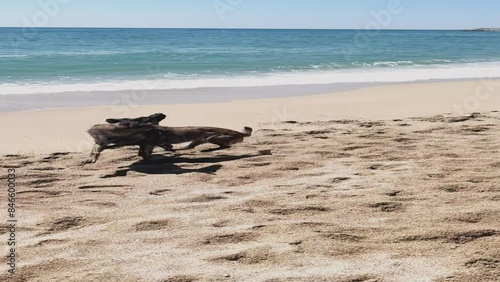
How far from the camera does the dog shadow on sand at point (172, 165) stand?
5.30 meters

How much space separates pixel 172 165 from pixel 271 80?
36.0 feet

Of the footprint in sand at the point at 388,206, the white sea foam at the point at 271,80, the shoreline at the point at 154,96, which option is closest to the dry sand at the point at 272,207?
the footprint in sand at the point at 388,206

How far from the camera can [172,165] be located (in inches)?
220

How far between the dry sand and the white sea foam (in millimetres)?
6457

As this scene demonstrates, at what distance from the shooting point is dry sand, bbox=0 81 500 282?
2971mm

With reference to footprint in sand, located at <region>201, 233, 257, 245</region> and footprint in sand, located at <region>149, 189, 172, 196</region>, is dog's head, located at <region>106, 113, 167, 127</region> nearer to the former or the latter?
footprint in sand, located at <region>149, 189, 172, 196</region>

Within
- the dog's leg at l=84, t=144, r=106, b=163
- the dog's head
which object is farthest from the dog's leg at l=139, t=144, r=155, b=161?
the dog's leg at l=84, t=144, r=106, b=163

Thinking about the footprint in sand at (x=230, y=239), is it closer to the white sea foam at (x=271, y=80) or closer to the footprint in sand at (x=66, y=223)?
the footprint in sand at (x=66, y=223)

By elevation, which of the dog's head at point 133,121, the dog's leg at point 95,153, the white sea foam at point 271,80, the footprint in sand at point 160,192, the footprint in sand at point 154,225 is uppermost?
the white sea foam at point 271,80

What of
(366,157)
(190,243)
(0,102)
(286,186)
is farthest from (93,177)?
(0,102)

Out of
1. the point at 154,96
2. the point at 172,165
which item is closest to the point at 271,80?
the point at 154,96

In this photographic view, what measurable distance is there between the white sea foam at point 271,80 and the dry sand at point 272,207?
6.46 metres

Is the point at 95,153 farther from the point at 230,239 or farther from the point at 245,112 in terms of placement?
the point at 245,112

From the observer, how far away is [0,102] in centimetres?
1084
